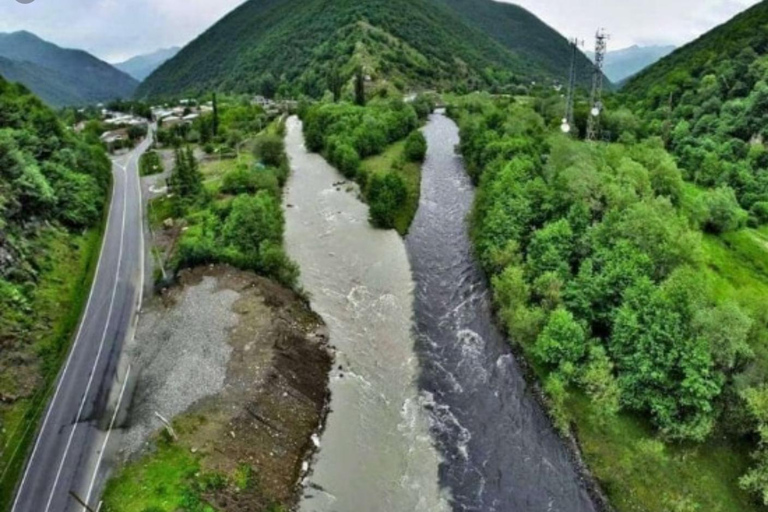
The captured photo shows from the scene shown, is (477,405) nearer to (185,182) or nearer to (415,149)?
(185,182)

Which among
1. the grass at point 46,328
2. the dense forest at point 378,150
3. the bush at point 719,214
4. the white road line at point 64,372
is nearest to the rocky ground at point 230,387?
the white road line at point 64,372

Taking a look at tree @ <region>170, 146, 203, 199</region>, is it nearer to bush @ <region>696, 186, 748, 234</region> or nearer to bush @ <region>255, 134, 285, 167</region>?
bush @ <region>255, 134, 285, 167</region>

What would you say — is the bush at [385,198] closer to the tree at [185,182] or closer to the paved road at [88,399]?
the tree at [185,182]

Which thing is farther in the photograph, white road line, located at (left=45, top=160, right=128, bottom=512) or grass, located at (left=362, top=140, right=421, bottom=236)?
grass, located at (left=362, top=140, right=421, bottom=236)

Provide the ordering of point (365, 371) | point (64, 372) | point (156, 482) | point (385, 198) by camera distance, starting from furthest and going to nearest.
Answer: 1. point (385, 198)
2. point (365, 371)
3. point (64, 372)
4. point (156, 482)

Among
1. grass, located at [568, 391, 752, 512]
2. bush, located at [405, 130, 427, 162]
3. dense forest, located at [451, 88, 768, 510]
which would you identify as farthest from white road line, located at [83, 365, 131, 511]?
bush, located at [405, 130, 427, 162]

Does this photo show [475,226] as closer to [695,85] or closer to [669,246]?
[669,246]

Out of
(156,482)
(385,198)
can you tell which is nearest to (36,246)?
(156,482)

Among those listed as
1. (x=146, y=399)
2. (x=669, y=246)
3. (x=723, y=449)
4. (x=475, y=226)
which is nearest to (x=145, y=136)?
(x=475, y=226)
